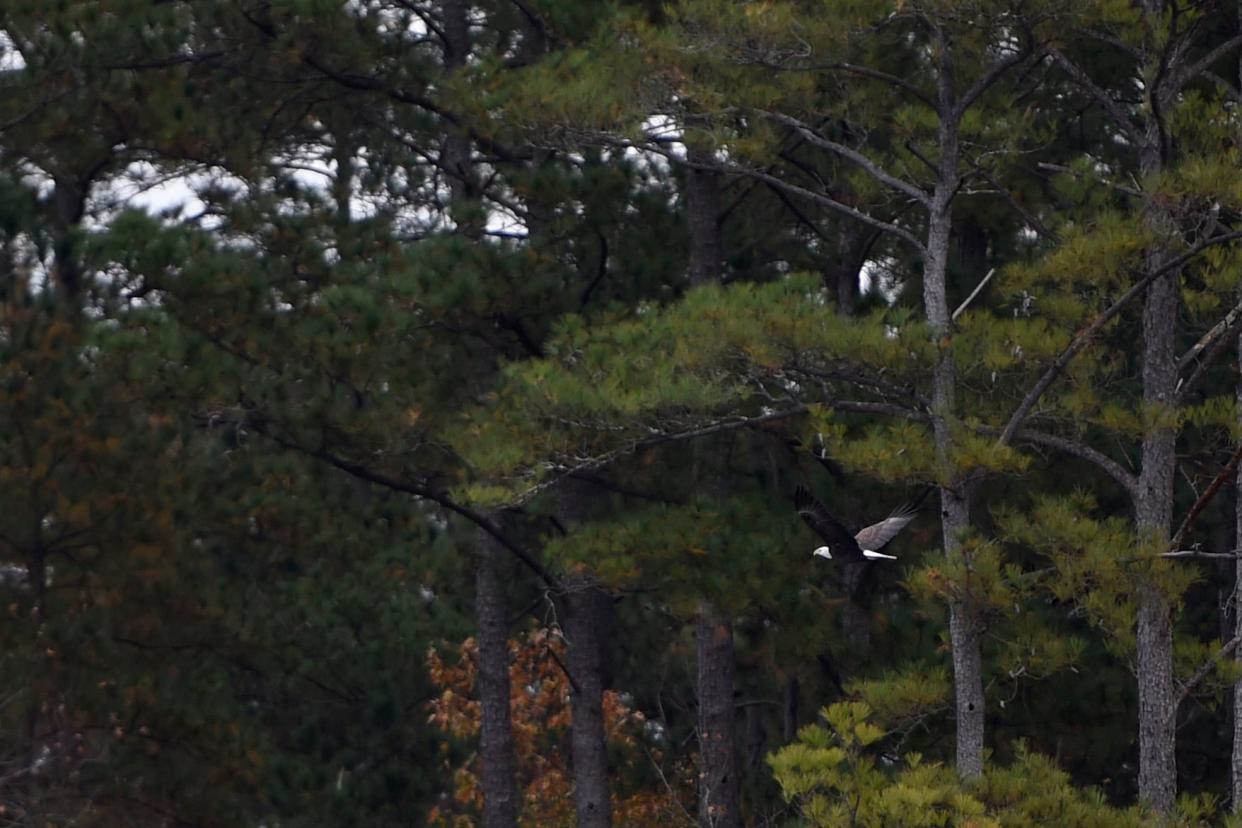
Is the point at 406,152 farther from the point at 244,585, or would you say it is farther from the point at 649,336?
the point at 649,336

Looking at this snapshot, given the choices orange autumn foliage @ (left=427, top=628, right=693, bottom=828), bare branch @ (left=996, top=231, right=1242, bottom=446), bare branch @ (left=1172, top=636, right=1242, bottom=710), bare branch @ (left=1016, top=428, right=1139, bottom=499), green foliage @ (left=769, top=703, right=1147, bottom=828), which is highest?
bare branch @ (left=996, top=231, right=1242, bottom=446)

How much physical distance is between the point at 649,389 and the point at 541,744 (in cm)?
965

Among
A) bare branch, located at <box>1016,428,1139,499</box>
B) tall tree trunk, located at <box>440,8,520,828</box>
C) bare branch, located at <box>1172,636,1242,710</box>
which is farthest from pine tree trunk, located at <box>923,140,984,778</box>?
tall tree trunk, located at <box>440,8,520,828</box>

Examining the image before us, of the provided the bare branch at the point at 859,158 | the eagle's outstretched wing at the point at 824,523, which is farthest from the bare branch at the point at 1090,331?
the bare branch at the point at 859,158

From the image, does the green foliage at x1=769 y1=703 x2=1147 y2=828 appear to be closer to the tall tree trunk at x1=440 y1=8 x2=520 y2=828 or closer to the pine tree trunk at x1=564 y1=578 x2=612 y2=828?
the pine tree trunk at x1=564 y1=578 x2=612 y2=828

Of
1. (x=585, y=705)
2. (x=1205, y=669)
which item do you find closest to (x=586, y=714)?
(x=585, y=705)

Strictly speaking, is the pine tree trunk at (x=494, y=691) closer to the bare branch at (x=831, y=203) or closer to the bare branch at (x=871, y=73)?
the bare branch at (x=831, y=203)

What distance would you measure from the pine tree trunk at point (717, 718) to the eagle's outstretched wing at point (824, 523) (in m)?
3.65

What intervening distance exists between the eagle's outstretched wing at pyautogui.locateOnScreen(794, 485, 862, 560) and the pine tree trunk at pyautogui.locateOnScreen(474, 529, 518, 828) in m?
4.98

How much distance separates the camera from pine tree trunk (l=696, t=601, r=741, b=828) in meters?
13.7

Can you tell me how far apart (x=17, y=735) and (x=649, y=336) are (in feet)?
13.5

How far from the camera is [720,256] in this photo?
13.6 m

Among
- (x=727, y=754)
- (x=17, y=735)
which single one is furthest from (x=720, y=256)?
(x=17, y=735)

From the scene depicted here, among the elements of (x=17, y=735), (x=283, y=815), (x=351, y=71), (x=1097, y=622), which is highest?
(x=351, y=71)
